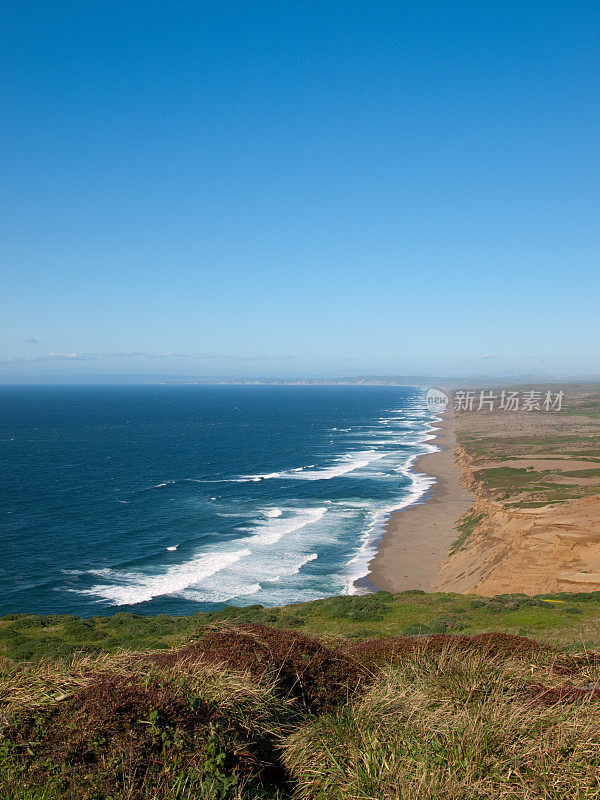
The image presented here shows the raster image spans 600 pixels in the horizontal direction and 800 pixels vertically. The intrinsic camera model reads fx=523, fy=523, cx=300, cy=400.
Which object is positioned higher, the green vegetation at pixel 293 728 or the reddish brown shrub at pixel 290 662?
the green vegetation at pixel 293 728

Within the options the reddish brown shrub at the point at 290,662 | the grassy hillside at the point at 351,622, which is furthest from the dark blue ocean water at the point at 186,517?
the reddish brown shrub at the point at 290,662

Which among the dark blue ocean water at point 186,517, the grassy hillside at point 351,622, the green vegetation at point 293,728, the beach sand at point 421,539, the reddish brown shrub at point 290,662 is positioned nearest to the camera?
the green vegetation at point 293,728

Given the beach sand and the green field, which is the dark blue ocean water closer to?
the beach sand

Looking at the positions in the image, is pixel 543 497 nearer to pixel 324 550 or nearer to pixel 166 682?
pixel 324 550

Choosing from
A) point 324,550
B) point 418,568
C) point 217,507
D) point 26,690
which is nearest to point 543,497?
point 418,568

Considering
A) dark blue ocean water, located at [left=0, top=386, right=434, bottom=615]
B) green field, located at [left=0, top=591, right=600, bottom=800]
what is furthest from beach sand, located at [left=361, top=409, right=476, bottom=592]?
green field, located at [left=0, top=591, right=600, bottom=800]

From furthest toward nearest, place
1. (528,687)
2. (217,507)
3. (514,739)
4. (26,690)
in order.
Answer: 1. (217,507)
2. (528,687)
3. (26,690)
4. (514,739)

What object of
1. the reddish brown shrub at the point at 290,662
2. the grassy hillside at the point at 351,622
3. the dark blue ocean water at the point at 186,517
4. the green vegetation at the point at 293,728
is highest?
the green vegetation at the point at 293,728

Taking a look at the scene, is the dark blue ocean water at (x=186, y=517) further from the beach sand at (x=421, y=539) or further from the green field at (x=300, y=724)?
the green field at (x=300, y=724)
